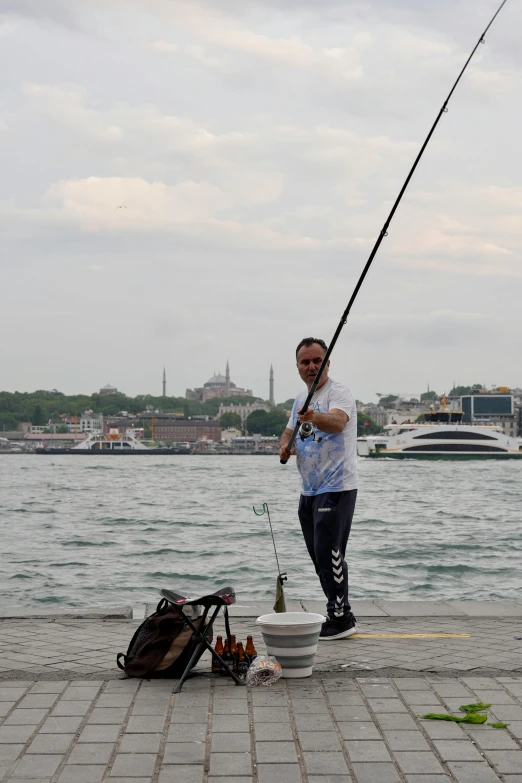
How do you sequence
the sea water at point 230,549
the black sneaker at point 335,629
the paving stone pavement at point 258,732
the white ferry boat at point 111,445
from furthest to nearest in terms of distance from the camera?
the white ferry boat at point 111,445 < the sea water at point 230,549 < the black sneaker at point 335,629 < the paving stone pavement at point 258,732

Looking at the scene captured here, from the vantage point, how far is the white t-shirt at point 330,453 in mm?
5719

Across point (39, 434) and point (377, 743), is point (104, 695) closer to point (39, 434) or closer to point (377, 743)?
point (377, 743)

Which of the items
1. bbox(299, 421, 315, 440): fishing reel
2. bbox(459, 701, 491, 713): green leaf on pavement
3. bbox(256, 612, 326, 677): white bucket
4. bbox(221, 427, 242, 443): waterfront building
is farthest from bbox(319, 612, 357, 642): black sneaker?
bbox(221, 427, 242, 443): waterfront building

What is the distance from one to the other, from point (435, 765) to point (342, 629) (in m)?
2.24

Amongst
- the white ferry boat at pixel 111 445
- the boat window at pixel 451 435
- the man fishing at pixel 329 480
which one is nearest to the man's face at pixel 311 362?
the man fishing at pixel 329 480

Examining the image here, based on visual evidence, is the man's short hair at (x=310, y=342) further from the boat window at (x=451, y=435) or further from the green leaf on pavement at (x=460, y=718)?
the boat window at (x=451, y=435)

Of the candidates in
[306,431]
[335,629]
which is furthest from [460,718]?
[306,431]

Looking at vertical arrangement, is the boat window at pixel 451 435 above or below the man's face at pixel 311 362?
below

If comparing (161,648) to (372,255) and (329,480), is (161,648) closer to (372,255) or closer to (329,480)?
(329,480)

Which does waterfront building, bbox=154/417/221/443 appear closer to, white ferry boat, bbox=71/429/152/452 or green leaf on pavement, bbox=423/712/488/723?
white ferry boat, bbox=71/429/152/452

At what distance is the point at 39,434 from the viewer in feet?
591

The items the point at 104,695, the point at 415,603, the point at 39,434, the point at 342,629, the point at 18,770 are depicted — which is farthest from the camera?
the point at 39,434

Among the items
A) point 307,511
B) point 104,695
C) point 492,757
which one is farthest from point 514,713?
point 307,511

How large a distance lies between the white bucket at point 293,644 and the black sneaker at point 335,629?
85 centimetres
